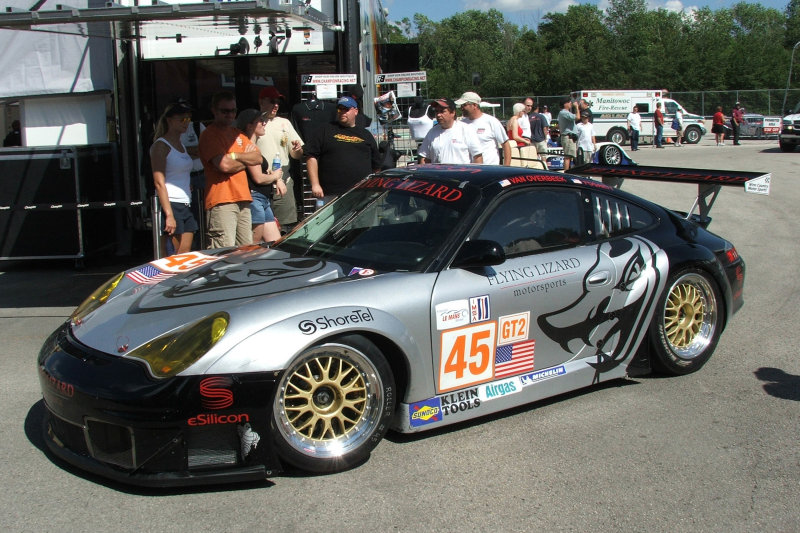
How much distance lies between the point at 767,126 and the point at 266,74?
28.5 meters

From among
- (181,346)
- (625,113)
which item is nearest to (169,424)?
(181,346)

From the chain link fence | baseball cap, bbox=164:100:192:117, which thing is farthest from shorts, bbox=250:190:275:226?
the chain link fence

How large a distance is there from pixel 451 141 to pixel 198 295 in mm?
4552

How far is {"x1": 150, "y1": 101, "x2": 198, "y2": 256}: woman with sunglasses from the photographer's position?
6.56 m

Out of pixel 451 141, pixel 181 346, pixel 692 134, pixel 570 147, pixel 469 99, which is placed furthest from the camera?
pixel 692 134

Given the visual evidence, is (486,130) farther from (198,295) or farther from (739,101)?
(739,101)

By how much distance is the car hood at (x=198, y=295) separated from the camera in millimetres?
3604

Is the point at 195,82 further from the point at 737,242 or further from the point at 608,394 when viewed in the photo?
the point at 608,394

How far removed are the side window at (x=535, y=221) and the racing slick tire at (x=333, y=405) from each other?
1.04 m

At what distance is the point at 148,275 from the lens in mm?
4508

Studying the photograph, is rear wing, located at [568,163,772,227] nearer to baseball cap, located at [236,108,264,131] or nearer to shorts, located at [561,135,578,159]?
baseball cap, located at [236,108,264,131]

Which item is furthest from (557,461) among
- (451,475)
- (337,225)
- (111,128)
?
(111,128)

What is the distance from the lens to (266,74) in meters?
12.4

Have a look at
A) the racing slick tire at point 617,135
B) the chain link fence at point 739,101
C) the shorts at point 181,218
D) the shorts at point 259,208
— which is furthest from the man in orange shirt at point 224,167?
the chain link fence at point 739,101
